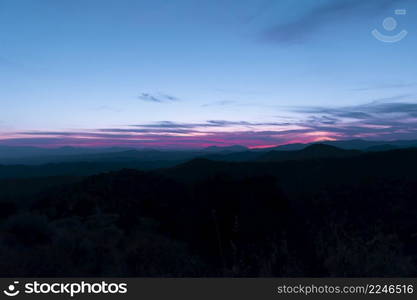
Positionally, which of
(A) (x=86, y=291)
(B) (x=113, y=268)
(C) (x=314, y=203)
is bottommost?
(C) (x=314, y=203)

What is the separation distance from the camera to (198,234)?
13.2 metres

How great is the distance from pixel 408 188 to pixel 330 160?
2016 cm

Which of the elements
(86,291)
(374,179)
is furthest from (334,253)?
(374,179)

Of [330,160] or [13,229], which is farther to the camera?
[330,160]

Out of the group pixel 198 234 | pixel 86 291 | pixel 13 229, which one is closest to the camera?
pixel 86 291

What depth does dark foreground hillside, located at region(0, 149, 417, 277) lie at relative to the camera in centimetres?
515

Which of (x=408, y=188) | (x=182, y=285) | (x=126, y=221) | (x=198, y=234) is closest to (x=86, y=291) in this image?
(x=182, y=285)

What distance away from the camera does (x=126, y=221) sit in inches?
666

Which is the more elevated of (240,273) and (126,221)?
(240,273)

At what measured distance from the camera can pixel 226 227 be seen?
517 inches

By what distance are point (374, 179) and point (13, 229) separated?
30.0 metres

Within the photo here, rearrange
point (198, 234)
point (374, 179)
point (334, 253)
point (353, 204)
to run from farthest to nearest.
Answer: point (374, 179), point (353, 204), point (198, 234), point (334, 253)

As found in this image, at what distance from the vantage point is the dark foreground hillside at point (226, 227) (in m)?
5.15

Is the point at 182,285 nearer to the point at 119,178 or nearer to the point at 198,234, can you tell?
the point at 198,234
